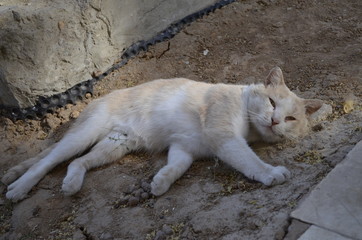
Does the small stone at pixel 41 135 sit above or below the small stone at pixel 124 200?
above

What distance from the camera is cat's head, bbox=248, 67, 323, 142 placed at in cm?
330

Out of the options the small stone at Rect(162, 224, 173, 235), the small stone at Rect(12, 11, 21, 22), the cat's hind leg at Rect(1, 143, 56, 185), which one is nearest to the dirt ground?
the small stone at Rect(162, 224, 173, 235)

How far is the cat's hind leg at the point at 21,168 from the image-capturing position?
3521mm

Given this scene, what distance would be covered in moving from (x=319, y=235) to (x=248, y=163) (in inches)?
38.5

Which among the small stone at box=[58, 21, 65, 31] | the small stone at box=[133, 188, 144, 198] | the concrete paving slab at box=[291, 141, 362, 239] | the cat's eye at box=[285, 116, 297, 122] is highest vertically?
the small stone at box=[58, 21, 65, 31]

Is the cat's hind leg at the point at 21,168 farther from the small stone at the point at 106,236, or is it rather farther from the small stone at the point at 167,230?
the small stone at the point at 167,230

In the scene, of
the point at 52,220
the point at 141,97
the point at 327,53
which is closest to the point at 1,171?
the point at 52,220

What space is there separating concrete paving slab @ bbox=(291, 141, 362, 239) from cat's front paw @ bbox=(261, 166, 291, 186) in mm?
399

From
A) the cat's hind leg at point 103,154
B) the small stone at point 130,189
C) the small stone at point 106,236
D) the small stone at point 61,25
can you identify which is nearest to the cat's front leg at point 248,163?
the small stone at point 130,189

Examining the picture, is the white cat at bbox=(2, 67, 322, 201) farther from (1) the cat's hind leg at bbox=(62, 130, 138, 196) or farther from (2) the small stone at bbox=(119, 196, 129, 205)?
(2) the small stone at bbox=(119, 196, 129, 205)

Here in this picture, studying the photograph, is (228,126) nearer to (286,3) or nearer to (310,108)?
(310,108)

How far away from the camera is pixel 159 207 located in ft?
9.76

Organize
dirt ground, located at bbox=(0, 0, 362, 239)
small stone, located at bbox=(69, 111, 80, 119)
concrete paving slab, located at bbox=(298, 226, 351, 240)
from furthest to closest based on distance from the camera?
small stone, located at bbox=(69, 111, 80, 119) → dirt ground, located at bbox=(0, 0, 362, 239) → concrete paving slab, located at bbox=(298, 226, 351, 240)

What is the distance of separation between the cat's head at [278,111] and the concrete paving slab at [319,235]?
1201 mm
